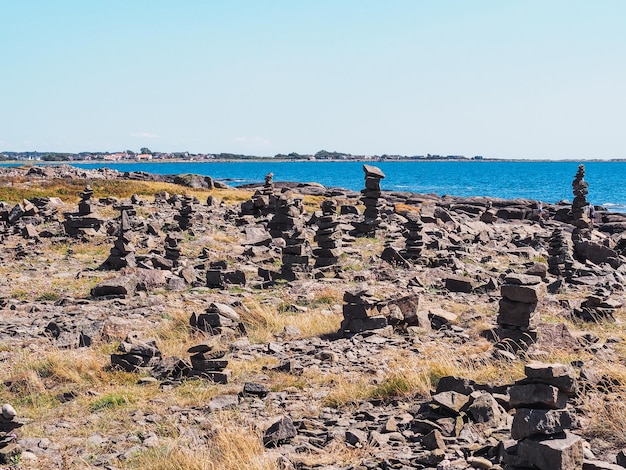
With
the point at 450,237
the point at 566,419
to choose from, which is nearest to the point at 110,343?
the point at 566,419

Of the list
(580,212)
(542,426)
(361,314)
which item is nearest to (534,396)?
(542,426)

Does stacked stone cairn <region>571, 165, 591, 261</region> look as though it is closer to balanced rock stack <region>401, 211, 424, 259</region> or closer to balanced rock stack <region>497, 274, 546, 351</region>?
balanced rock stack <region>401, 211, 424, 259</region>

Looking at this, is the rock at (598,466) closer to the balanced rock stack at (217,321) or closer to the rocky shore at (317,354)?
the rocky shore at (317,354)

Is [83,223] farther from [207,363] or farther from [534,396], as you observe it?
[534,396]

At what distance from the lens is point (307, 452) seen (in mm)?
7609

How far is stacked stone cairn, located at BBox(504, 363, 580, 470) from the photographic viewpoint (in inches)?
234

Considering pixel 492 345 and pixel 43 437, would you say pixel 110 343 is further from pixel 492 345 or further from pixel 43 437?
pixel 492 345

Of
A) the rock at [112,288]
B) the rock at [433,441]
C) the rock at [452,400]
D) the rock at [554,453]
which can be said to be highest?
the rock at [554,453]

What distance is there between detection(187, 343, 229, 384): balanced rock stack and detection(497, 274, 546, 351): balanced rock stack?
5.69 m

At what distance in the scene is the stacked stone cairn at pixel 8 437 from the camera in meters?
7.66

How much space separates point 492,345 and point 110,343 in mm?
8138

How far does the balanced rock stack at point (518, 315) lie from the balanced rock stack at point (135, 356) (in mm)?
7018

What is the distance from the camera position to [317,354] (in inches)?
477

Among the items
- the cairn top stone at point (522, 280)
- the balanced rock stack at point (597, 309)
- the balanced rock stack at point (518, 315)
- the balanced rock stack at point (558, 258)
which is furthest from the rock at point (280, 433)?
the balanced rock stack at point (558, 258)
